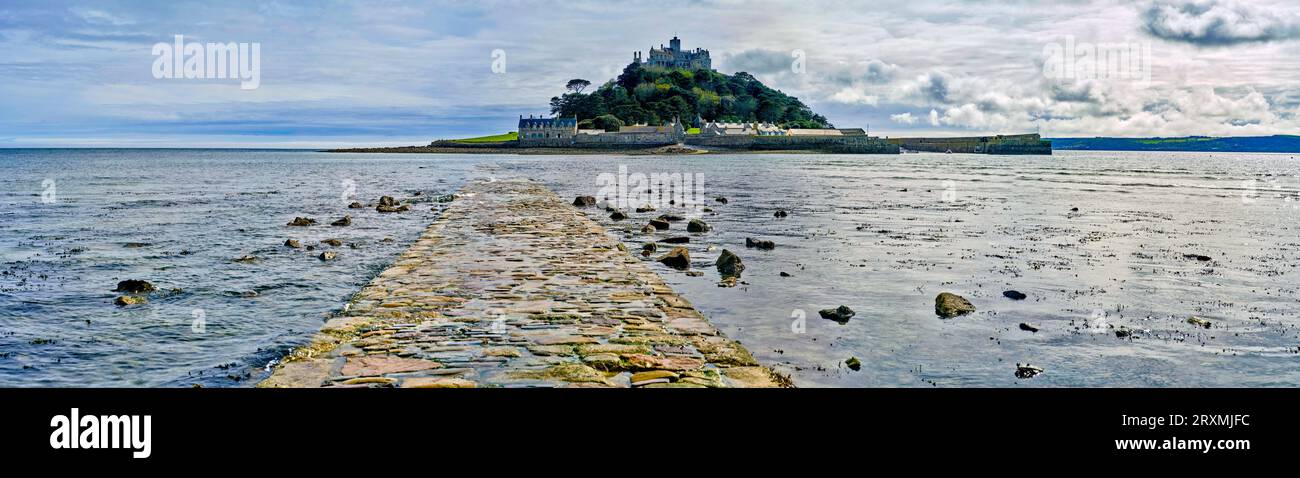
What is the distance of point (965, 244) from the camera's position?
69.8 feet

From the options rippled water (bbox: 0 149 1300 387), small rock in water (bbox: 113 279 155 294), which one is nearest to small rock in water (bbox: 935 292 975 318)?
rippled water (bbox: 0 149 1300 387)

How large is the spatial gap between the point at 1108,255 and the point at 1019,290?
21.1ft

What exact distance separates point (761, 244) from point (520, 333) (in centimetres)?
1148

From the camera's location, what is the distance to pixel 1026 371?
8.97 m

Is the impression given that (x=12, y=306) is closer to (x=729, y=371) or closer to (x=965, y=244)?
(x=729, y=371)

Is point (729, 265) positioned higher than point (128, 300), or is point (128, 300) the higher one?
point (729, 265)

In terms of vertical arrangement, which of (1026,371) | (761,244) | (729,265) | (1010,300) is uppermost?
(761,244)

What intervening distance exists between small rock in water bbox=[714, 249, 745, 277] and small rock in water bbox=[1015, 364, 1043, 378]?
6940 millimetres

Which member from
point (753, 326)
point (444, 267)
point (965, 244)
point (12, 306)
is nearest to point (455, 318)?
point (753, 326)

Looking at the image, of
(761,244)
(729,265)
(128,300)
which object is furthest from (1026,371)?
(128,300)

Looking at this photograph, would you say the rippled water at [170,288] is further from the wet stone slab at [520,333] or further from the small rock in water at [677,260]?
the small rock in water at [677,260]

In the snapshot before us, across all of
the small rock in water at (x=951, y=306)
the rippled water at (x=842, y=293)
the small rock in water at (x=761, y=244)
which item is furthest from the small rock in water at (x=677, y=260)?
the small rock in water at (x=951, y=306)

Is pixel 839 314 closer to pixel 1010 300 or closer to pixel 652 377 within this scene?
pixel 1010 300

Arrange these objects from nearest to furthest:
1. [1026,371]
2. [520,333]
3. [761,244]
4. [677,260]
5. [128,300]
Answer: [1026,371], [520,333], [128,300], [677,260], [761,244]
